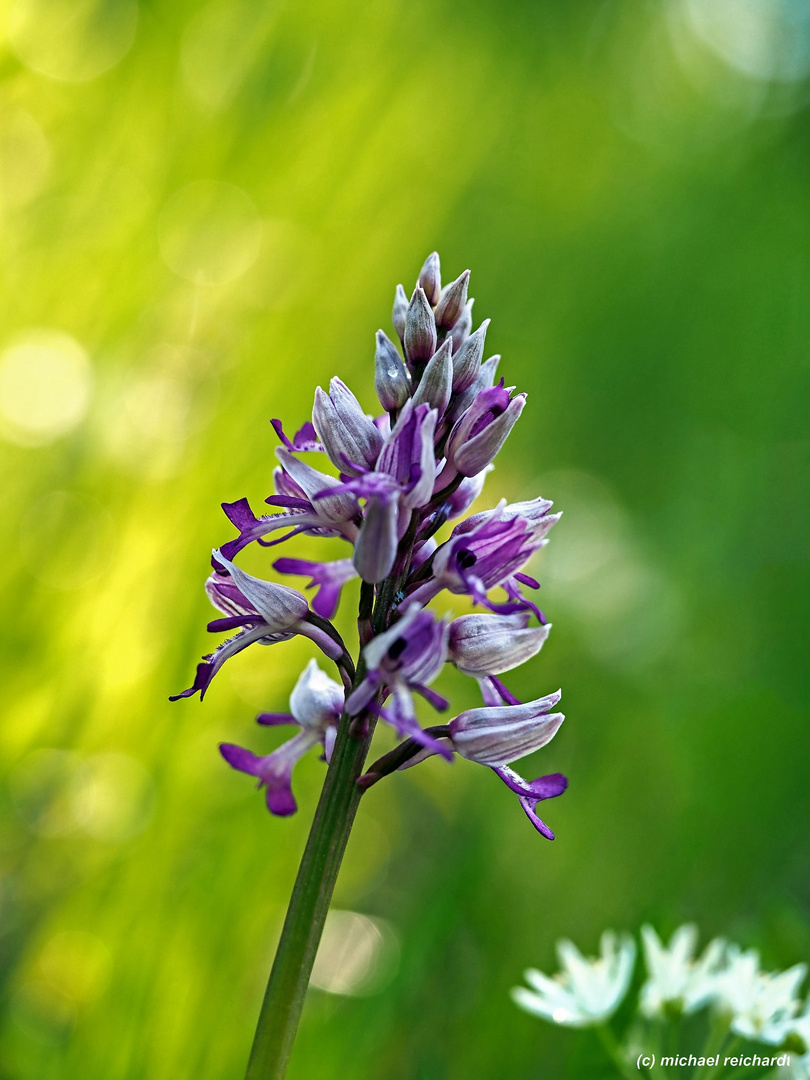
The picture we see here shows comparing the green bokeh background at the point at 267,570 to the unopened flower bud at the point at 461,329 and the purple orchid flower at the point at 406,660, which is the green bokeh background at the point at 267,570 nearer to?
the purple orchid flower at the point at 406,660

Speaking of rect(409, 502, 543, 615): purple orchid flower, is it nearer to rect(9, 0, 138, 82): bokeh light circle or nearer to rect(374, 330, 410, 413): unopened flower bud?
rect(374, 330, 410, 413): unopened flower bud

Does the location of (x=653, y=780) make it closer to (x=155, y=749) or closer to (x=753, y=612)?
(x=753, y=612)

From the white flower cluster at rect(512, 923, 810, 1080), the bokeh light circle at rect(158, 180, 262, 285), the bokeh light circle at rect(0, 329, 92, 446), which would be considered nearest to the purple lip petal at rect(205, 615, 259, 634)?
the white flower cluster at rect(512, 923, 810, 1080)

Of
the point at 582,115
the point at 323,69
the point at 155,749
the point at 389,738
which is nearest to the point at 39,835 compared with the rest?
the point at 155,749

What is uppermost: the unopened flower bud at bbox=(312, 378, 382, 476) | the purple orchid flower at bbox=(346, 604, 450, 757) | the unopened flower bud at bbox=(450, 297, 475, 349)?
the unopened flower bud at bbox=(450, 297, 475, 349)

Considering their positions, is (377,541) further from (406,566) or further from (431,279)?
(431,279)

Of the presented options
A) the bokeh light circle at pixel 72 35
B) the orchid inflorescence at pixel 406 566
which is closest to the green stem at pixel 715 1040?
the orchid inflorescence at pixel 406 566

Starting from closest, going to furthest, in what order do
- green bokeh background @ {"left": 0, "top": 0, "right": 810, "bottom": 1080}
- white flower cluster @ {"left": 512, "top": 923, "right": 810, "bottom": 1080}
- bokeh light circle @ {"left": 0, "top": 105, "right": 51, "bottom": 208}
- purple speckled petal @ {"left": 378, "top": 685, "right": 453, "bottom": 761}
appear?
purple speckled petal @ {"left": 378, "top": 685, "right": 453, "bottom": 761} < white flower cluster @ {"left": 512, "top": 923, "right": 810, "bottom": 1080} < green bokeh background @ {"left": 0, "top": 0, "right": 810, "bottom": 1080} < bokeh light circle @ {"left": 0, "top": 105, "right": 51, "bottom": 208}
